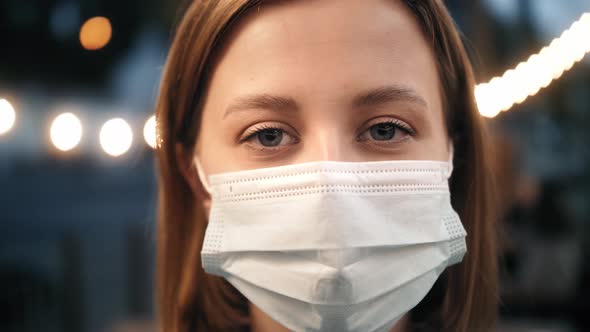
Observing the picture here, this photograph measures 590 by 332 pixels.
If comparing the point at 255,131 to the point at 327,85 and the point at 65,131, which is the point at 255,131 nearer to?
the point at 327,85

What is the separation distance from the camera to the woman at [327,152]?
1.20 metres

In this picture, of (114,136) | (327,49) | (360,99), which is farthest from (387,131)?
(114,136)

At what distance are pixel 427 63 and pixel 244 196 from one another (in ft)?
1.97

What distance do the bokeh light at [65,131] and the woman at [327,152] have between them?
1168mm

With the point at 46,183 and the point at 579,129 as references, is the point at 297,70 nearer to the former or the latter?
the point at 579,129

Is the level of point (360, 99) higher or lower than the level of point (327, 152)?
higher

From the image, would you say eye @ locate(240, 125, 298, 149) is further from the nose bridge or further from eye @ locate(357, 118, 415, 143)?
eye @ locate(357, 118, 415, 143)

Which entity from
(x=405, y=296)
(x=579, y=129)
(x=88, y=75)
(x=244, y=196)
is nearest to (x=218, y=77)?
(x=244, y=196)

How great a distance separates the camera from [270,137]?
1.32 metres

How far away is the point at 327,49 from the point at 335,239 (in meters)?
0.46

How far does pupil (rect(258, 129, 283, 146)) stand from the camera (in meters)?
1.31

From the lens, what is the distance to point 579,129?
403 cm

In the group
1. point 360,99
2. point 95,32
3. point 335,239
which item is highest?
point 95,32

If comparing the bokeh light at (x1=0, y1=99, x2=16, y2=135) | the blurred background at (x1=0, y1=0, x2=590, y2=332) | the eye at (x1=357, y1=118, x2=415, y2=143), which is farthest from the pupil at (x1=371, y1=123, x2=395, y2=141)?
the bokeh light at (x1=0, y1=99, x2=16, y2=135)
